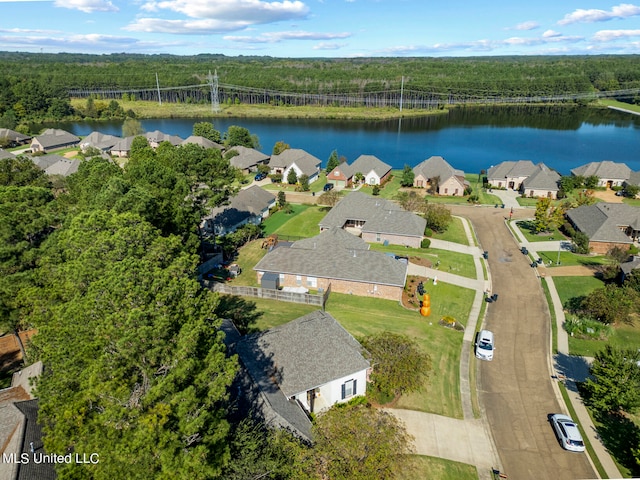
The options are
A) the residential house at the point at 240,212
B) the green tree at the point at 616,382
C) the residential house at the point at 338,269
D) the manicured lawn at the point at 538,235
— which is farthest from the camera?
the residential house at the point at 240,212

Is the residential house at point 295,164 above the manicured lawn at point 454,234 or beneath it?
above

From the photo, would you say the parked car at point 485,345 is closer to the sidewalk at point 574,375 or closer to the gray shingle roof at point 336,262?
the sidewalk at point 574,375

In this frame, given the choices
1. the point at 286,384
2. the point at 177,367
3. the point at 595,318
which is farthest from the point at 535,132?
the point at 177,367

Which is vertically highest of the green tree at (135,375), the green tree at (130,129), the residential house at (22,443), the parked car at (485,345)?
the green tree at (135,375)

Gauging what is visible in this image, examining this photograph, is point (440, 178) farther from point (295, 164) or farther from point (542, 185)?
point (295, 164)

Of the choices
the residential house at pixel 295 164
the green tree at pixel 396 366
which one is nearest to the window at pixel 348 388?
the green tree at pixel 396 366

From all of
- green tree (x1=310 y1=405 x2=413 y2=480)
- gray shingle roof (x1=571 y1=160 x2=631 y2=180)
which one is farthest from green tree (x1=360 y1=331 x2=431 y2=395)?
gray shingle roof (x1=571 y1=160 x2=631 y2=180)

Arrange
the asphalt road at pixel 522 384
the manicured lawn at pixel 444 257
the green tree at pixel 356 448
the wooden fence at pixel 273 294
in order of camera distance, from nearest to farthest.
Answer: the green tree at pixel 356 448 < the asphalt road at pixel 522 384 < the wooden fence at pixel 273 294 < the manicured lawn at pixel 444 257

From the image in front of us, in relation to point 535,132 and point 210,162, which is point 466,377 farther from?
point 535,132
